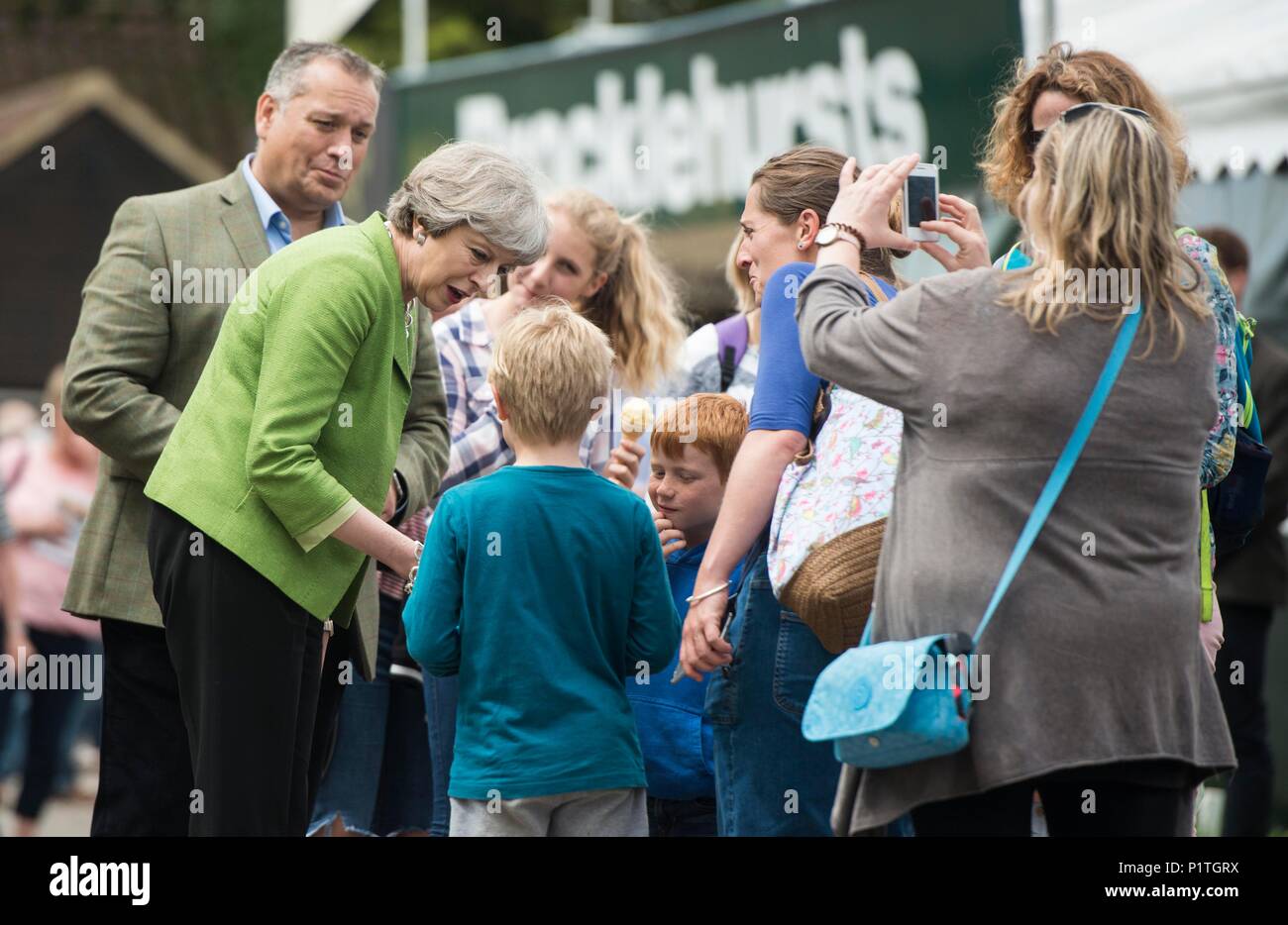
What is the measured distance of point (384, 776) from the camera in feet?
14.8

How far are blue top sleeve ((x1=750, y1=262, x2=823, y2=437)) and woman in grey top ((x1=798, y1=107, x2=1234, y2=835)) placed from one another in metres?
0.60

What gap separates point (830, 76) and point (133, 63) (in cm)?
1301

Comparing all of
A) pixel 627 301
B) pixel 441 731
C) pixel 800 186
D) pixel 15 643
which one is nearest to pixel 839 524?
pixel 800 186

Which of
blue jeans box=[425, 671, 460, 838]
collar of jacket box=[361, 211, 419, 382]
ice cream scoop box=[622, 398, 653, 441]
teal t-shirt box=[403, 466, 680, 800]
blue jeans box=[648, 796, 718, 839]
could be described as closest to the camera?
teal t-shirt box=[403, 466, 680, 800]

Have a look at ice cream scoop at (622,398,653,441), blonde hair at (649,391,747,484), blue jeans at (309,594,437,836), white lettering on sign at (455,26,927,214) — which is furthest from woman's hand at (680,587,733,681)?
white lettering on sign at (455,26,927,214)

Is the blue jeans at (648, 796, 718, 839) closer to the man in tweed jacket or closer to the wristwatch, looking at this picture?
the man in tweed jacket

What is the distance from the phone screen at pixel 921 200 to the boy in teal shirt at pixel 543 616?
0.68 metres

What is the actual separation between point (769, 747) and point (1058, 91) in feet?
4.83

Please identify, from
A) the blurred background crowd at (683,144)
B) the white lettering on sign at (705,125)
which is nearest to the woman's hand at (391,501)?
the blurred background crowd at (683,144)

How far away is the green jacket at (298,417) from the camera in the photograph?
3.09 metres

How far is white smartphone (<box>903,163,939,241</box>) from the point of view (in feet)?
10.3
